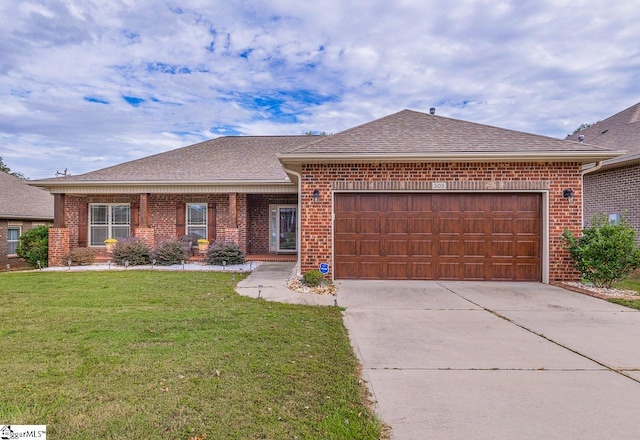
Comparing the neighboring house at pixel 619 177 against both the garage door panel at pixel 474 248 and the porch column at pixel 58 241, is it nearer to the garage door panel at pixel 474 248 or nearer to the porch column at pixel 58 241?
the garage door panel at pixel 474 248

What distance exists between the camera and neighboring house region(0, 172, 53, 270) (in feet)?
50.7

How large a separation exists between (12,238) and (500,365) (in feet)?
69.4

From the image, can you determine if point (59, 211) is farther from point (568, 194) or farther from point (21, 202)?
point (568, 194)

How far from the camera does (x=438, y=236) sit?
26.8 ft

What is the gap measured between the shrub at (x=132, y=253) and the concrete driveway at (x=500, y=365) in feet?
26.1

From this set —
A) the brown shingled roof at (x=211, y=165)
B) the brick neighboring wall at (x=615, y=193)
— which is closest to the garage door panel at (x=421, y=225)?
the brown shingled roof at (x=211, y=165)

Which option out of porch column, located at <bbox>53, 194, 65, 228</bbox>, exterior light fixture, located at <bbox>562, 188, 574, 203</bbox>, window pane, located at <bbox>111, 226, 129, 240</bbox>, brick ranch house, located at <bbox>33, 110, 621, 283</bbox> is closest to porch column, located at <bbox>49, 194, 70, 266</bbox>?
porch column, located at <bbox>53, 194, 65, 228</bbox>

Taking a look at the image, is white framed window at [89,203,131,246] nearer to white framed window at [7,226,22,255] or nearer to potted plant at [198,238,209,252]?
potted plant at [198,238,209,252]

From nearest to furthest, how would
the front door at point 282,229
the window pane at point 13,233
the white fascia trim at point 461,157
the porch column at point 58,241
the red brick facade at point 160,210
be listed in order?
the white fascia trim at point 461,157
the porch column at point 58,241
the red brick facade at point 160,210
the front door at point 282,229
the window pane at point 13,233

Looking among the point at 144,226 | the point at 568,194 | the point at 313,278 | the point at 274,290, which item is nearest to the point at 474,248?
the point at 568,194

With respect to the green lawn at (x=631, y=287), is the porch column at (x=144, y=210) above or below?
above

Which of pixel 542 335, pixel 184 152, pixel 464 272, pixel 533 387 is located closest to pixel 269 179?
pixel 184 152

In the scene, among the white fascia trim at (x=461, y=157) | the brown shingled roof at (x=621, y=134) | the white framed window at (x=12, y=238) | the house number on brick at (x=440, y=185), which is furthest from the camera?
the white framed window at (x=12, y=238)

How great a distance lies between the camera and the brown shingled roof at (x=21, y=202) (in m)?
15.8
